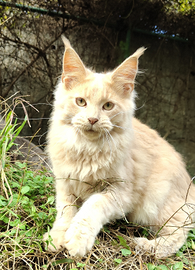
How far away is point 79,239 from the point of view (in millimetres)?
1512

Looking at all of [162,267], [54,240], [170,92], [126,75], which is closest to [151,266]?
[162,267]

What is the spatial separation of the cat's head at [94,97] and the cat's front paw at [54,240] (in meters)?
0.66

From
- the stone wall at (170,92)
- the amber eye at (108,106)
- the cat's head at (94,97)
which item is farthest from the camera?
the stone wall at (170,92)

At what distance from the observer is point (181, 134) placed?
4828 mm

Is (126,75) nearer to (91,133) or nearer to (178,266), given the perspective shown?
(91,133)

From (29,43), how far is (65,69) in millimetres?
2370

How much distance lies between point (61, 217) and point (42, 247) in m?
0.26

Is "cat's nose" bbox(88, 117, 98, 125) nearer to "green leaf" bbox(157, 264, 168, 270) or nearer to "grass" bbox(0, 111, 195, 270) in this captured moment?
"grass" bbox(0, 111, 195, 270)

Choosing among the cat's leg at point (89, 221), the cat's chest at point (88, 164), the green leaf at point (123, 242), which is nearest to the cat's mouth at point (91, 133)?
the cat's chest at point (88, 164)

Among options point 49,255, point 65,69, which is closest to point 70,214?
point 49,255

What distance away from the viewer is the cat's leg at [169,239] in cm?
185

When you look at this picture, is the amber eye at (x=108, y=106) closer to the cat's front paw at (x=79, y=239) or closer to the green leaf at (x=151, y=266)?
the cat's front paw at (x=79, y=239)

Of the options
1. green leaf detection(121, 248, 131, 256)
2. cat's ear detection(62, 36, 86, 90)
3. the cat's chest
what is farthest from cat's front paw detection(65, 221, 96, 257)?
cat's ear detection(62, 36, 86, 90)

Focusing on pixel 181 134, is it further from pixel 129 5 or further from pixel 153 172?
pixel 153 172
